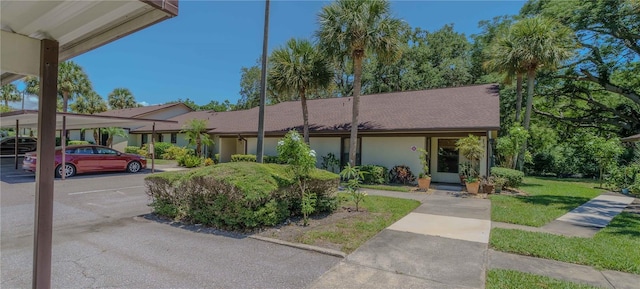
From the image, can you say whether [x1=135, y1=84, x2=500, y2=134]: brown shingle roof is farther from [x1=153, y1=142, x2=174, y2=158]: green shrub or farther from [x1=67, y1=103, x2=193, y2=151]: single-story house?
[x1=67, y1=103, x2=193, y2=151]: single-story house

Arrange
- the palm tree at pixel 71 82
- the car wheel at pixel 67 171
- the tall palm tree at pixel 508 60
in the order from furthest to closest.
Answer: the palm tree at pixel 71 82 → the tall palm tree at pixel 508 60 → the car wheel at pixel 67 171

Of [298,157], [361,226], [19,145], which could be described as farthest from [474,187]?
[19,145]

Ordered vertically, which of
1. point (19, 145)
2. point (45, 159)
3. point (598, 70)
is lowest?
point (19, 145)

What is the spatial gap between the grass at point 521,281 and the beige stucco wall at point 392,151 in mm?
10139

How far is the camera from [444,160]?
48.7 ft

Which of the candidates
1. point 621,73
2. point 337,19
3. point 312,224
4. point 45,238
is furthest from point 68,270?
point 621,73

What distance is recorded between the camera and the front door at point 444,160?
47.8ft

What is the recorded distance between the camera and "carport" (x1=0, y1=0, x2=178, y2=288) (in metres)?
1.98

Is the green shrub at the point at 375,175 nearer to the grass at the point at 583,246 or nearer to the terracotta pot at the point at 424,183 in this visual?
the terracotta pot at the point at 424,183

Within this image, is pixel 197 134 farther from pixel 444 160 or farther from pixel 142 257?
pixel 142 257

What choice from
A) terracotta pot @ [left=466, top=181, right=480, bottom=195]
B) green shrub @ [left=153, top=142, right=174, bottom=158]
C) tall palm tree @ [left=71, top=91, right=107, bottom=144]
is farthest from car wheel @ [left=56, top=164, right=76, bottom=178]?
tall palm tree @ [left=71, top=91, right=107, bottom=144]

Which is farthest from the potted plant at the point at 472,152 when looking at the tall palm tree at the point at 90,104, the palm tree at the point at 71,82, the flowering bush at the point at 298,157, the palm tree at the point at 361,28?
the tall palm tree at the point at 90,104

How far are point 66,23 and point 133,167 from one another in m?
16.4

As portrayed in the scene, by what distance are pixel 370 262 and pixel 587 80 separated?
24.4 meters
